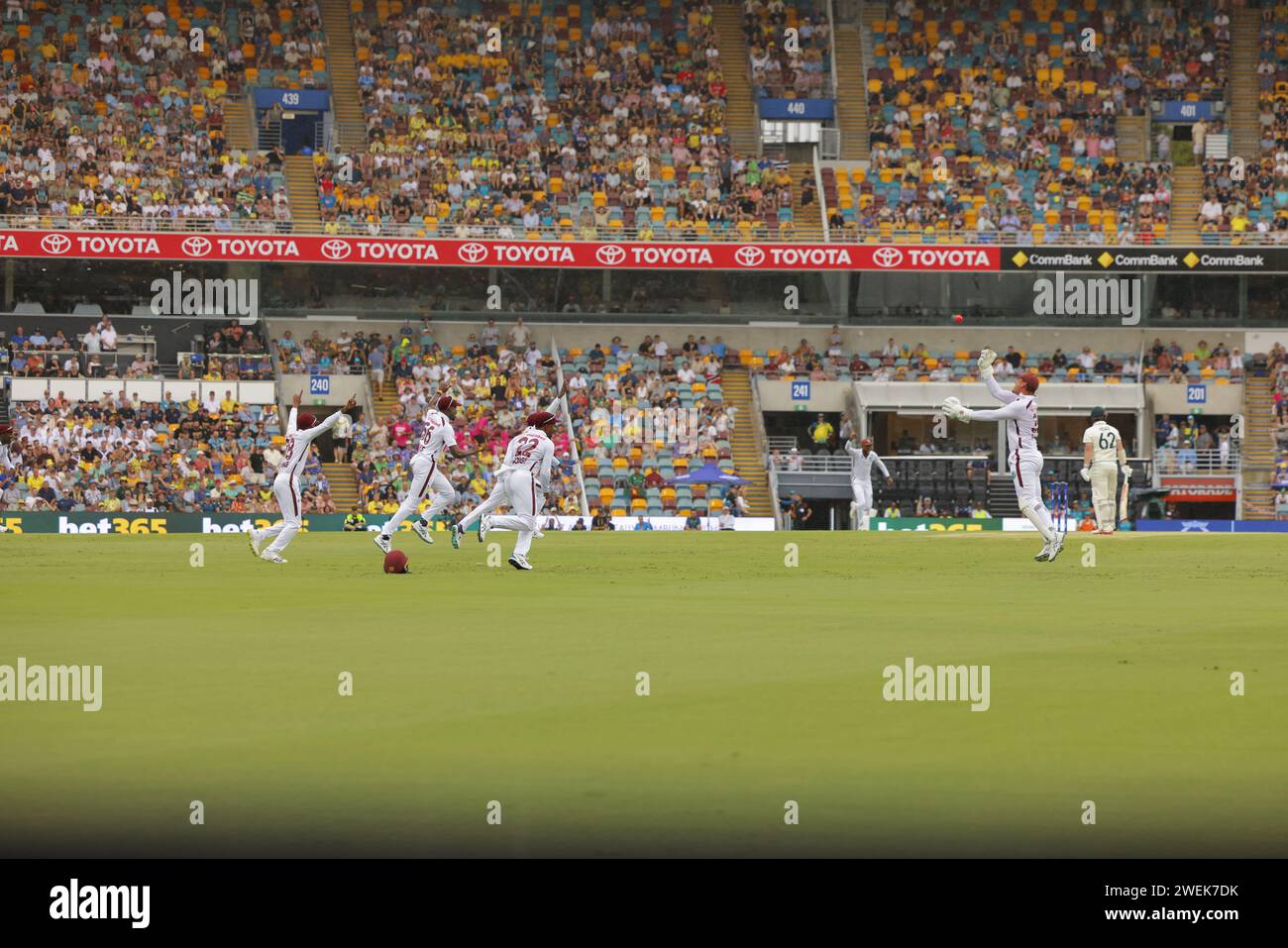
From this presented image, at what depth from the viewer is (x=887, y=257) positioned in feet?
197

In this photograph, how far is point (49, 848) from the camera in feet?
25.6

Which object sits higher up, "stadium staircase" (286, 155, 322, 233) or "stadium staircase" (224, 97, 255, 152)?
"stadium staircase" (224, 97, 255, 152)

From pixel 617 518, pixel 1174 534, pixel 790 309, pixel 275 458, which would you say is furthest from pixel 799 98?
pixel 1174 534

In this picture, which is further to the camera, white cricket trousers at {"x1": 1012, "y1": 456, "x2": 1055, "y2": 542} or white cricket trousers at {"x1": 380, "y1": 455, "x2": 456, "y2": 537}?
white cricket trousers at {"x1": 380, "y1": 455, "x2": 456, "y2": 537}

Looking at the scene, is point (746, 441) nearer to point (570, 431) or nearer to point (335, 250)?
point (570, 431)

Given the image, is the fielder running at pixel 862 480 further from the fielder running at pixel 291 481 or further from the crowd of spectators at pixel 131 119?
the crowd of spectators at pixel 131 119

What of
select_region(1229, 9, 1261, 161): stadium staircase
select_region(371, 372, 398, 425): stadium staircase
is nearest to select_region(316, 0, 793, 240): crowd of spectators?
select_region(371, 372, 398, 425): stadium staircase

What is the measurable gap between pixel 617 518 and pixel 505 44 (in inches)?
843

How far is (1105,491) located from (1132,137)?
29709 mm

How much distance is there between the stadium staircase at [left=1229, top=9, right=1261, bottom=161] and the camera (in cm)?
6341

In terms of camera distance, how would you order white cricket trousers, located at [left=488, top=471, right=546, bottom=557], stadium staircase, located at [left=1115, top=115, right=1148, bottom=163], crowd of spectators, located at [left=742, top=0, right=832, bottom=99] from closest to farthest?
white cricket trousers, located at [left=488, top=471, right=546, bottom=557] → stadium staircase, located at [left=1115, top=115, right=1148, bottom=163] → crowd of spectators, located at [left=742, top=0, right=832, bottom=99]

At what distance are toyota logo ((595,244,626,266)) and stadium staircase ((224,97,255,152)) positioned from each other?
13.1 meters

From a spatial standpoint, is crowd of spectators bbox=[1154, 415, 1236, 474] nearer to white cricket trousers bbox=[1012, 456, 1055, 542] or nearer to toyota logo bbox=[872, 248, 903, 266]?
toyota logo bbox=[872, 248, 903, 266]
